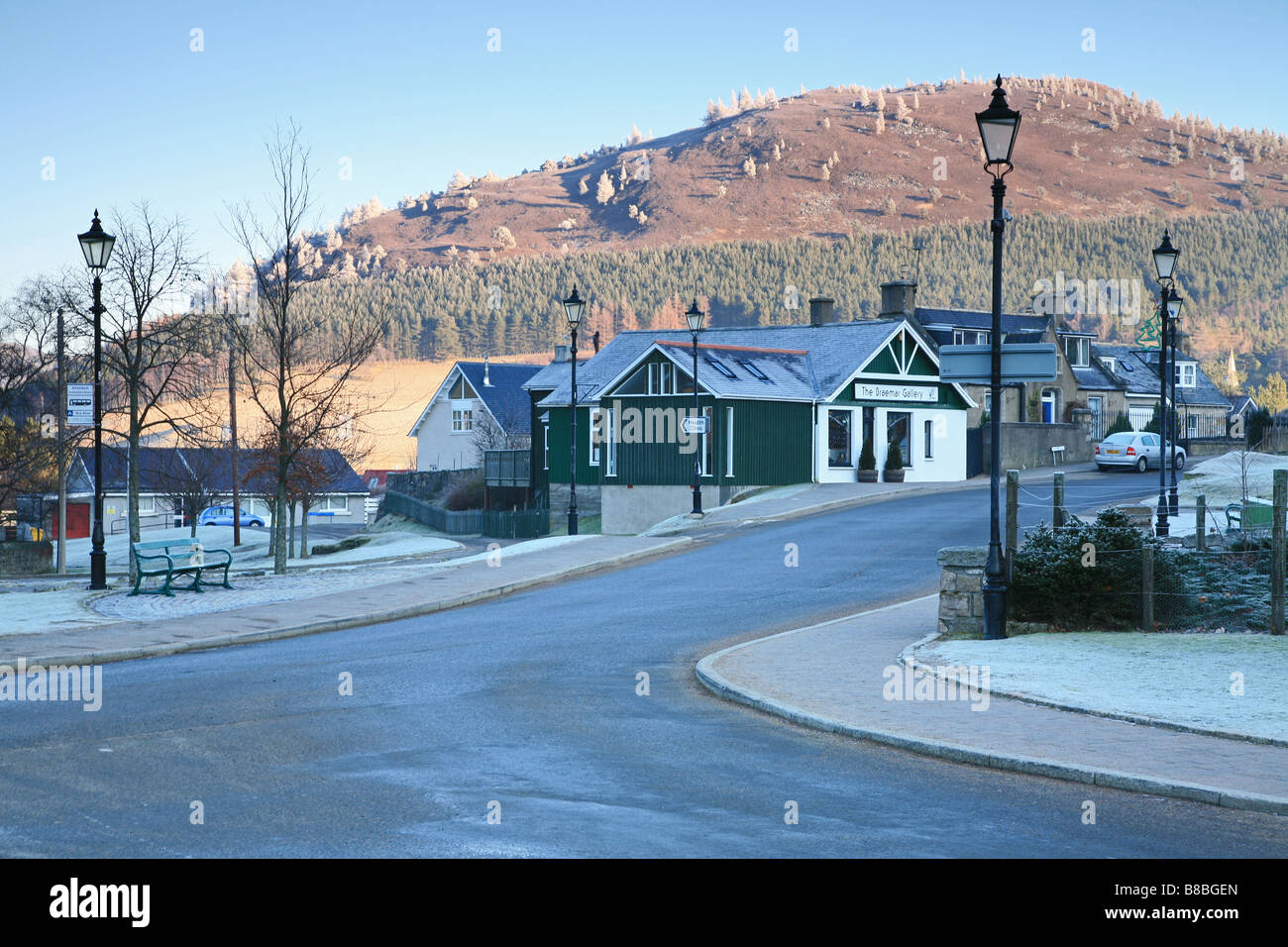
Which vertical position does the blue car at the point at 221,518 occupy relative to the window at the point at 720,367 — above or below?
below

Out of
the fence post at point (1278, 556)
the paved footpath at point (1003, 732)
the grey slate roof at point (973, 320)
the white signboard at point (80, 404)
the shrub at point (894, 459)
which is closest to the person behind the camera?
the paved footpath at point (1003, 732)

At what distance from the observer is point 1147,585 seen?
49.2 feet

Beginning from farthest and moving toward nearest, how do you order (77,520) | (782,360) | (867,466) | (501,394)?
(77,520) < (501,394) < (782,360) < (867,466)

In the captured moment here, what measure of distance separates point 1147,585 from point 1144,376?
213ft

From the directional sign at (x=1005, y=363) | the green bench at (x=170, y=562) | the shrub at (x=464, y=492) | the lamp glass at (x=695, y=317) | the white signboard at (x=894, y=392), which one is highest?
the lamp glass at (x=695, y=317)

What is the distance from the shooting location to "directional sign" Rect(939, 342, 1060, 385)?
1414 cm

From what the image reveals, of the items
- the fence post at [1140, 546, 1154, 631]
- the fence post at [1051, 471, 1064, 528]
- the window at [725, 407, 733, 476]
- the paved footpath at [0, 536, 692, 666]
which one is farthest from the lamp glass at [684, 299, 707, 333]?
the fence post at [1140, 546, 1154, 631]

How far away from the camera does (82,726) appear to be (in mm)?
10336

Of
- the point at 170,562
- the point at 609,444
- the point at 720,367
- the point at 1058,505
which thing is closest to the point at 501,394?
the point at 609,444

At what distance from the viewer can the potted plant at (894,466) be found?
45.9 meters

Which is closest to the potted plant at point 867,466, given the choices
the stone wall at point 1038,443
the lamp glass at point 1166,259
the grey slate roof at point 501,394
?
the stone wall at point 1038,443

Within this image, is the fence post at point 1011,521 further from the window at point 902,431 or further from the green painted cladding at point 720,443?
the window at point 902,431

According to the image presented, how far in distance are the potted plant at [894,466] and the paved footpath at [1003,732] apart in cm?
3232

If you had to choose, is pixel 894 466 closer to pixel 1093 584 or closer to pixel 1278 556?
pixel 1093 584
